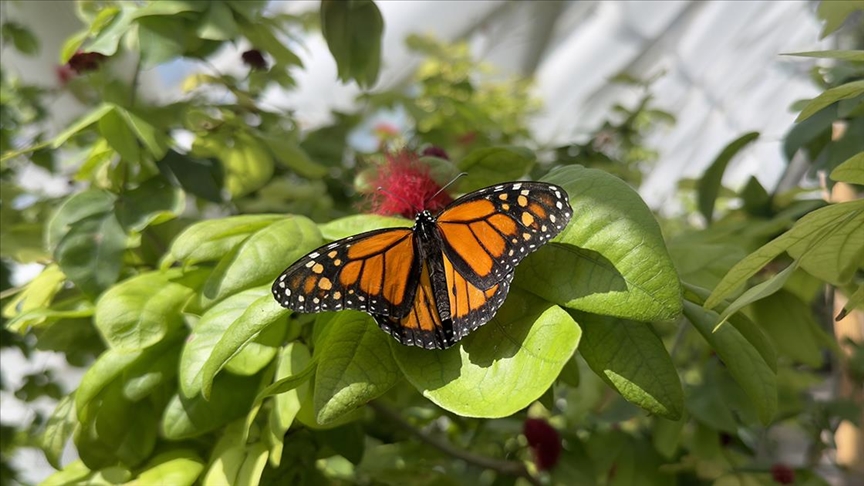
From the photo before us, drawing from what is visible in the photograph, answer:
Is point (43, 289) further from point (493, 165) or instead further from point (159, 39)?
point (493, 165)

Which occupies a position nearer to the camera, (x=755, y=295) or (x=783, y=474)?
(x=755, y=295)

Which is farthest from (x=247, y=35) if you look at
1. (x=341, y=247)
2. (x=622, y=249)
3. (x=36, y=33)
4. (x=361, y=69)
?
(x=36, y=33)

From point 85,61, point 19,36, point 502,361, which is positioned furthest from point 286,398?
point 19,36

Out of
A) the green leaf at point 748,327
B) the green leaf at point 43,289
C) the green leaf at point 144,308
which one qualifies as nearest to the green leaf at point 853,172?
the green leaf at point 748,327

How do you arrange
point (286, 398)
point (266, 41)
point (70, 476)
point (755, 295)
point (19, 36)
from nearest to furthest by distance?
1. point (755, 295)
2. point (286, 398)
3. point (70, 476)
4. point (266, 41)
5. point (19, 36)

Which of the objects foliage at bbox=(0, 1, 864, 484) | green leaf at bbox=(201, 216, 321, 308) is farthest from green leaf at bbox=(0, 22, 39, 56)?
green leaf at bbox=(201, 216, 321, 308)
